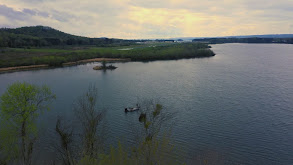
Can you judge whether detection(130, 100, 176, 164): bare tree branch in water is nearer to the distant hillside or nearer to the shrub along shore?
the shrub along shore

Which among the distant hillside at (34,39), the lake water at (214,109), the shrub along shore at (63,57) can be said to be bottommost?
the lake water at (214,109)

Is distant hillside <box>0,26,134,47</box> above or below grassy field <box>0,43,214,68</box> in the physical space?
above

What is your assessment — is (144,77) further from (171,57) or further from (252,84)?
(171,57)

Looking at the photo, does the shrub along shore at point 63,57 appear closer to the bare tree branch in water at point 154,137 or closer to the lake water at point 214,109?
the lake water at point 214,109

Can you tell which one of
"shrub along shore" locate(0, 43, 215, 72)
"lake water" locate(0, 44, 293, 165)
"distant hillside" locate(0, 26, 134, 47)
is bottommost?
"lake water" locate(0, 44, 293, 165)

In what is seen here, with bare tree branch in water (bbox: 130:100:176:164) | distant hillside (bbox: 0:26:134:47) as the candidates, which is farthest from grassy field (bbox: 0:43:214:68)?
bare tree branch in water (bbox: 130:100:176:164)

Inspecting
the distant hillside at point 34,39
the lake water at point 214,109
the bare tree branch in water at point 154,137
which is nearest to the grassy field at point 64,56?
the distant hillside at point 34,39

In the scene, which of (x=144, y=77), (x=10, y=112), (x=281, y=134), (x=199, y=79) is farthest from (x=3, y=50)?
(x=281, y=134)

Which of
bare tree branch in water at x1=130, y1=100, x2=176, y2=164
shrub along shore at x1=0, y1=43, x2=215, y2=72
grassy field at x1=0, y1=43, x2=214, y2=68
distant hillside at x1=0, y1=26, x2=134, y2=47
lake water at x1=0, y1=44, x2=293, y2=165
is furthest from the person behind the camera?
distant hillside at x1=0, y1=26, x2=134, y2=47

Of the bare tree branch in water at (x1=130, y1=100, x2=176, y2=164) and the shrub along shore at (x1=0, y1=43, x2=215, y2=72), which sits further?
the shrub along shore at (x1=0, y1=43, x2=215, y2=72)

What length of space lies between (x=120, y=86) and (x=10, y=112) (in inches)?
838

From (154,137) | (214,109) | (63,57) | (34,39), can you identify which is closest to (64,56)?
(63,57)

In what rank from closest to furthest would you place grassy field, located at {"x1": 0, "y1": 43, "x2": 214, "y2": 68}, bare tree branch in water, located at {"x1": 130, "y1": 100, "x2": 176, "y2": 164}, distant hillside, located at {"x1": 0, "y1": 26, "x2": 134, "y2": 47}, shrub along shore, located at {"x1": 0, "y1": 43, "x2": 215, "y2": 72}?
bare tree branch in water, located at {"x1": 130, "y1": 100, "x2": 176, "y2": 164} < shrub along shore, located at {"x1": 0, "y1": 43, "x2": 215, "y2": 72} < grassy field, located at {"x1": 0, "y1": 43, "x2": 214, "y2": 68} < distant hillside, located at {"x1": 0, "y1": 26, "x2": 134, "y2": 47}

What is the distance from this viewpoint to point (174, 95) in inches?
1169
